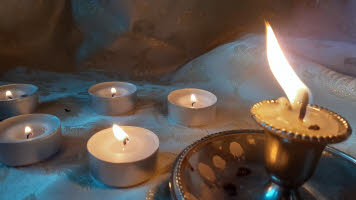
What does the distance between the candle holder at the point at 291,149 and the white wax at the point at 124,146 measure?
0.19 meters

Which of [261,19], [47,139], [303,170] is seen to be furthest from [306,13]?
[47,139]

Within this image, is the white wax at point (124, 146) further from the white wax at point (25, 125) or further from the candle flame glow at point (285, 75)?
the candle flame glow at point (285, 75)

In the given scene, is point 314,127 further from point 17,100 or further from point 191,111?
point 17,100

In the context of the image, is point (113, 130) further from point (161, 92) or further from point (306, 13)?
point (306, 13)

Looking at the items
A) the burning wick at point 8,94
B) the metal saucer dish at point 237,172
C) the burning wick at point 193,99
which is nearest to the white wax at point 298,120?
the metal saucer dish at point 237,172

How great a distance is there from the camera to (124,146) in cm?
52

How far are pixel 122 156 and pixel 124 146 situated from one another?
0.11 feet

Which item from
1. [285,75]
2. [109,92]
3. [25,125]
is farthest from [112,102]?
[285,75]

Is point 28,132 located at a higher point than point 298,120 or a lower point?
lower

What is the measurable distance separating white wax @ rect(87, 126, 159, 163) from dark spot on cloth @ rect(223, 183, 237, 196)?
5.1 inches

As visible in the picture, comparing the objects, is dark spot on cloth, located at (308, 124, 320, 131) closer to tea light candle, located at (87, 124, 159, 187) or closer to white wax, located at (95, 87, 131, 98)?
tea light candle, located at (87, 124, 159, 187)

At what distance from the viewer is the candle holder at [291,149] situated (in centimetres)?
32

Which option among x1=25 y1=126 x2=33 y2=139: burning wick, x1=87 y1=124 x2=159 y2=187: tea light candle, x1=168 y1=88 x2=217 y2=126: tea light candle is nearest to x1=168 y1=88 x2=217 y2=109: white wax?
x1=168 y1=88 x2=217 y2=126: tea light candle

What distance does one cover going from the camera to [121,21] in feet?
3.67
